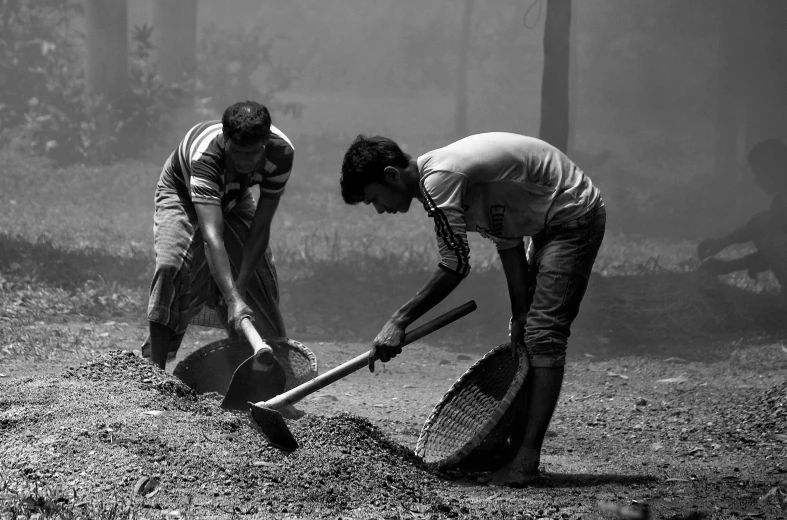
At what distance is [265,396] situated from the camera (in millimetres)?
4555

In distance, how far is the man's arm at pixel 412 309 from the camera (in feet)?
12.3

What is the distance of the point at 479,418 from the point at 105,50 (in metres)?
13.9

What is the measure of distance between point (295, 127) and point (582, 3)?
815cm

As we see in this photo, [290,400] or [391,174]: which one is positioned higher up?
[391,174]

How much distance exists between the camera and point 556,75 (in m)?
9.37

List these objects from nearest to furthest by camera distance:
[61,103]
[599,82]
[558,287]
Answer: [558,287]
[61,103]
[599,82]

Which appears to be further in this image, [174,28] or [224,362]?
[174,28]

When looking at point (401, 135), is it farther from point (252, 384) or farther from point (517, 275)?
point (517, 275)

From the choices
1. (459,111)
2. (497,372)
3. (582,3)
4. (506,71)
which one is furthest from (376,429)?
(506,71)

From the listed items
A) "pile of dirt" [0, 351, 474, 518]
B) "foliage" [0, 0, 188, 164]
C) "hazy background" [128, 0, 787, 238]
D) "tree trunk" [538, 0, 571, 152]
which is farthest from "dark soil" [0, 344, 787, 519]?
"foliage" [0, 0, 188, 164]

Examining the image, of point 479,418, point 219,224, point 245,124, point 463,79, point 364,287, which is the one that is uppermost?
point 463,79

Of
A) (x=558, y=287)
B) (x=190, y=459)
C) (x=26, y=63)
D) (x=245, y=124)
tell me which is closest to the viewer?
(x=190, y=459)

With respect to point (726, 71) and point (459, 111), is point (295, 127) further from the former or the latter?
point (726, 71)

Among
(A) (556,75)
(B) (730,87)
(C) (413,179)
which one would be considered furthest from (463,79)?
(C) (413,179)
